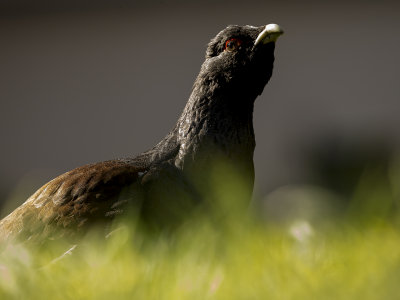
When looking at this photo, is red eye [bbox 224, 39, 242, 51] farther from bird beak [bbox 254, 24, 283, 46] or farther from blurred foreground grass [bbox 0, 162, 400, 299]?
blurred foreground grass [bbox 0, 162, 400, 299]

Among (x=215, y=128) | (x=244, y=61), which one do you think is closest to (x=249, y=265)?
(x=215, y=128)

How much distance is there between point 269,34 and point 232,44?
214 mm

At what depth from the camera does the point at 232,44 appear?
348 centimetres

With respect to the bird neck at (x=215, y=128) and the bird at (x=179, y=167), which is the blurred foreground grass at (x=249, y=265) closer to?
the bird at (x=179, y=167)

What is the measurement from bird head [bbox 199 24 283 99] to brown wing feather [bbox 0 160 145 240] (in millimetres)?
713

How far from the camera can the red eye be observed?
3.46 m

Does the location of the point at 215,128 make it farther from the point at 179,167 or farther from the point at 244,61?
the point at 244,61

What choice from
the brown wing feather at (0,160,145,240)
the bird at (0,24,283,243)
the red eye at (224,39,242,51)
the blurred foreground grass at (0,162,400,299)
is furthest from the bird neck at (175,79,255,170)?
the blurred foreground grass at (0,162,400,299)

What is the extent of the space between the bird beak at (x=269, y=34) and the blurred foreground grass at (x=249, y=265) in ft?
4.04

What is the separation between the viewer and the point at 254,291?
A: 5.10 feet

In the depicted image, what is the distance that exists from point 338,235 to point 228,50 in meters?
1.59

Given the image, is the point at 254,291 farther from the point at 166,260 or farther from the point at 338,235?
the point at 338,235

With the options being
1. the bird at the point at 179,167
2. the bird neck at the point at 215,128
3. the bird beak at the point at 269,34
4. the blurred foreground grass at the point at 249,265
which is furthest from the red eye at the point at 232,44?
the blurred foreground grass at the point at 249,265

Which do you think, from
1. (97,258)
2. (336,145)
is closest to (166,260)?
(97,258)
